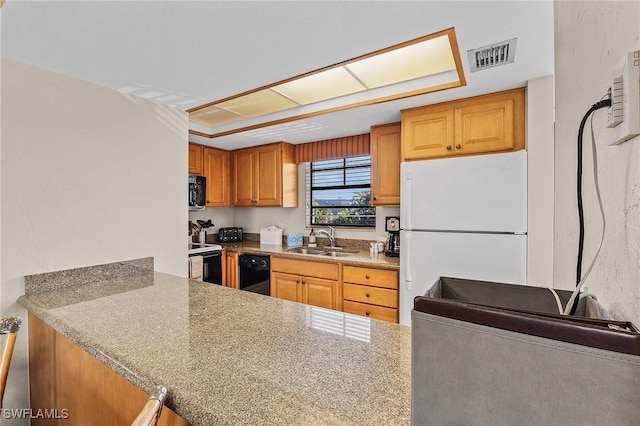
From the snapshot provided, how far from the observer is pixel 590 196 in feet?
1.94

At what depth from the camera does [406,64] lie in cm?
200

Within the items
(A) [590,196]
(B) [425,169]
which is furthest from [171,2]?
(B) [425,169]

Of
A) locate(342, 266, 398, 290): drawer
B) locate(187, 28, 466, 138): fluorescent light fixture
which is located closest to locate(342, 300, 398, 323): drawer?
locate(342, 266, 398, 290): drawer

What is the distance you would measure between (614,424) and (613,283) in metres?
0.29

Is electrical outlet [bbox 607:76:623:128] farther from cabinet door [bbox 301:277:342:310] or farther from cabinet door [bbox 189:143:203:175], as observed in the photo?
cabinet door [bbox 189:143:203:175]

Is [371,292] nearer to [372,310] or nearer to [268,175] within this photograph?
[372,310]

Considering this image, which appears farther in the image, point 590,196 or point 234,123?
point 234,123

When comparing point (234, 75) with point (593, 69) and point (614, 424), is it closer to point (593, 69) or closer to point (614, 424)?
point (593, 69)

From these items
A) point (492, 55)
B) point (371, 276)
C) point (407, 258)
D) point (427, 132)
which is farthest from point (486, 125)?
point (371, 276)

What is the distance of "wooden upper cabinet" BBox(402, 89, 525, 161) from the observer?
6.85 ft

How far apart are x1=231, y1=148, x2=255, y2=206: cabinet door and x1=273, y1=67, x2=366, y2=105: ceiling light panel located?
151 cm

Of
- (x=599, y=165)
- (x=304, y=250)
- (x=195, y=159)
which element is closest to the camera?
(x=599, y=165)

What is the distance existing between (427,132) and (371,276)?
129 centimetres

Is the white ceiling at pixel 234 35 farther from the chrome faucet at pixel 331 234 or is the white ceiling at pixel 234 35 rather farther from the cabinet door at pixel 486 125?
the chrome faucet at pixel 331 234
